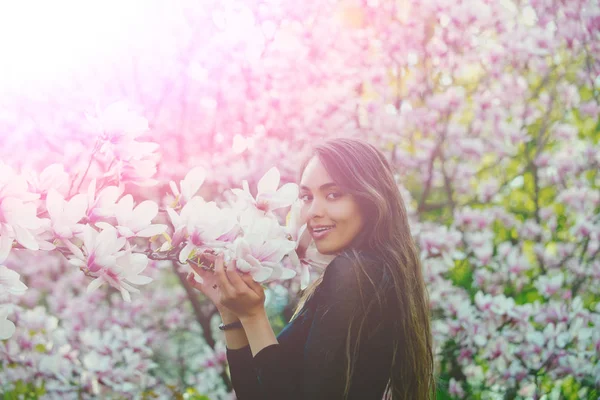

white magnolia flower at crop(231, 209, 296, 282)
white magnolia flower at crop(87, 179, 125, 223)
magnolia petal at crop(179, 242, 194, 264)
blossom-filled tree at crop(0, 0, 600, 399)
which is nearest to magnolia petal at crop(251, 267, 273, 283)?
white magnolia flower at crop(231, 209, 296, 282)

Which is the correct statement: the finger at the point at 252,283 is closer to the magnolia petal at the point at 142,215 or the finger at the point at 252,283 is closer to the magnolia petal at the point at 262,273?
the magnolia petal at the point at 262,273

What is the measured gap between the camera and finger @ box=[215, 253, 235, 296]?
0.99m

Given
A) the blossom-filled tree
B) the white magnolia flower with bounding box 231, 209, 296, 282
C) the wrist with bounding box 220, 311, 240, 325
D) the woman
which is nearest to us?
the white magnolia flower with bounding box 231, 209, 296, 282

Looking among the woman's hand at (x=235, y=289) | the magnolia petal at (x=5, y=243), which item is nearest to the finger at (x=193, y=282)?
the woman's hand at (x=235, y=289)

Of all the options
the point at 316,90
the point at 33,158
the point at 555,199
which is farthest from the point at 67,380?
the point at 555,199

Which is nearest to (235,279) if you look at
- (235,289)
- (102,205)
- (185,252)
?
(235,289)

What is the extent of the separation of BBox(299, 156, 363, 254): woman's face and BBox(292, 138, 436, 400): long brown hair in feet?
0.04

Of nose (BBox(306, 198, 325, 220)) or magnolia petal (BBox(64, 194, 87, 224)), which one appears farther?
nose (BBox(306, 198, 325, 220))

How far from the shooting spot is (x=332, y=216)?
3.90 ft

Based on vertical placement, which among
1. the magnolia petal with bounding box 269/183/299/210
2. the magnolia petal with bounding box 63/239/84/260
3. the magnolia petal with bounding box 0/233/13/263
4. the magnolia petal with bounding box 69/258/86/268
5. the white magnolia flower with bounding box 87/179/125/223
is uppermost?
the white magnolia flower with bounding box 87/179/125/223

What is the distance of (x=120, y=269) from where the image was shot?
0.89 metres

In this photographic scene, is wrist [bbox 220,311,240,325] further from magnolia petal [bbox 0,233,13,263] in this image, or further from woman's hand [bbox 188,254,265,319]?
magnolia petal [bbox 0,233,13,263]

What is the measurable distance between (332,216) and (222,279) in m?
0.28

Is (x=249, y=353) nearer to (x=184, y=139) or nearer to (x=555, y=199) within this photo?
(x=184, y=139)
